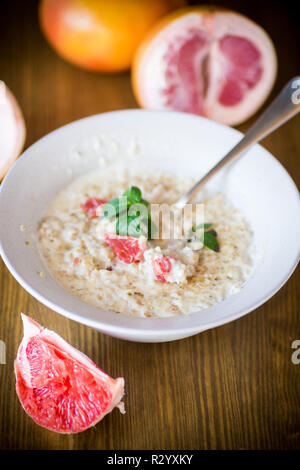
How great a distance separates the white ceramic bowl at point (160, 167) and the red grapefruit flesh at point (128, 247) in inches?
6.6

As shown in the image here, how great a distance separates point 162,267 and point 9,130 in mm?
698

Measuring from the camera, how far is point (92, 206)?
4.53 feet

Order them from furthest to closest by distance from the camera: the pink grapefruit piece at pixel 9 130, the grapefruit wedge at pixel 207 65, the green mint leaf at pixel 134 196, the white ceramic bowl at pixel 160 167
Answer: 1. the grapefruit wedge at pixel 207 65
2. the pink grapefruit piece at pixel 9 130
3. the green mint leaf at pixel 134 196
4. the white ceramic bowl at pixel 160 167

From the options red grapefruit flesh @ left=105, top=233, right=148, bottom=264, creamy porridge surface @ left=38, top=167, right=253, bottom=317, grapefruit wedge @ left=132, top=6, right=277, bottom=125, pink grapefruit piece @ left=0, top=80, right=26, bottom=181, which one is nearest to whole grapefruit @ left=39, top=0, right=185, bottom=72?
grapefruit wedge @ left=132, top=6, right=277, bottom=125

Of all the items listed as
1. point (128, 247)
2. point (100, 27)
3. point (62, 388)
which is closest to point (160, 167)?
point (128, 247)

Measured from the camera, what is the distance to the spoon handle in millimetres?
1356

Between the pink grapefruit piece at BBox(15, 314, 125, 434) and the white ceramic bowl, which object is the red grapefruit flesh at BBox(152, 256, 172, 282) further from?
the pink grapefruit piece at BBox(15, 314, 125, 434)

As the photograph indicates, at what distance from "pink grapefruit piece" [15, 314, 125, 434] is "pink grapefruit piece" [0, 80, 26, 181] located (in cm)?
63

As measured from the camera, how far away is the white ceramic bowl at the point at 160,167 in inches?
42.4

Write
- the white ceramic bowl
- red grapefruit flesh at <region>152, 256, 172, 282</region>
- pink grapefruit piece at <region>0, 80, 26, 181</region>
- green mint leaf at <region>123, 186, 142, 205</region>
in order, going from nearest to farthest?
the white ceramic bowl, red grapefruit flesh at <region>152, 256, 172, 282</region>, green mint leaf at <region>123, 186, 142, 205</region>, pink grapefruit piece at <region>0, 80, 26, 181</region>

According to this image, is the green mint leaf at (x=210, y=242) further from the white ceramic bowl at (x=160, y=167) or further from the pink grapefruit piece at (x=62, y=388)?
the pink grapefruit piece at (x=62, y=388)

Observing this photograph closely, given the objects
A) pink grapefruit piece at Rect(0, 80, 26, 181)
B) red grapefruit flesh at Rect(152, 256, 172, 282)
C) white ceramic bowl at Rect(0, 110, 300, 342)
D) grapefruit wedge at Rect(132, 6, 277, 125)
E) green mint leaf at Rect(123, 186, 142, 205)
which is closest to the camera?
white ceramic bowl at Rect(0, 110, 300, 342)

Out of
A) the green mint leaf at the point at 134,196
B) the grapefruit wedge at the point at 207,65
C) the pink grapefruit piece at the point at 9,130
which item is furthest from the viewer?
the grapefruit wedge at the point at 207,65

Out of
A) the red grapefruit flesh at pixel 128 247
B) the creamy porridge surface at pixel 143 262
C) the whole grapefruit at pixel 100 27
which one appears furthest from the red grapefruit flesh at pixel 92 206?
the whole grapefruit at pixel 100 27
